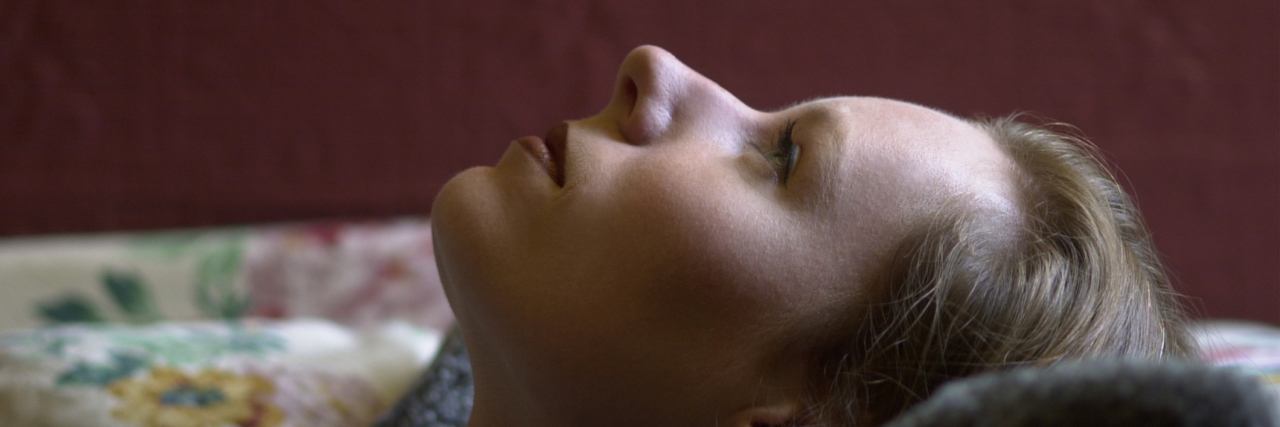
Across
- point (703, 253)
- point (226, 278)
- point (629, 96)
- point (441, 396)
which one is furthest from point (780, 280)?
point (226, 278)

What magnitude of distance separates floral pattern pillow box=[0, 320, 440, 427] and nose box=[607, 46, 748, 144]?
35 centimetres

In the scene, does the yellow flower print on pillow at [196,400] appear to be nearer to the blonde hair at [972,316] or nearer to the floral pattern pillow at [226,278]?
the floral pattern pillow at [226,278]

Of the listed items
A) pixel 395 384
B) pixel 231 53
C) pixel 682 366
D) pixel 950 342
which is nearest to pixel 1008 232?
pixel 950 342

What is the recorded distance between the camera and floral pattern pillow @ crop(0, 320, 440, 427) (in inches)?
24.4

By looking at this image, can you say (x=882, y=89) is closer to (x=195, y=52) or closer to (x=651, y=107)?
(x=651, y=107)

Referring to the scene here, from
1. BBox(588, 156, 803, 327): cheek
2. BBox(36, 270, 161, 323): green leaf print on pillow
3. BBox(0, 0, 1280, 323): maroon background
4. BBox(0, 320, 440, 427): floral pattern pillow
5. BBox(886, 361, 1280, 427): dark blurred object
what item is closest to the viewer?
BBox(886, 361, 1280, 427): dark blurred object

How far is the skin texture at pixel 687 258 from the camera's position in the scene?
441 millimetres

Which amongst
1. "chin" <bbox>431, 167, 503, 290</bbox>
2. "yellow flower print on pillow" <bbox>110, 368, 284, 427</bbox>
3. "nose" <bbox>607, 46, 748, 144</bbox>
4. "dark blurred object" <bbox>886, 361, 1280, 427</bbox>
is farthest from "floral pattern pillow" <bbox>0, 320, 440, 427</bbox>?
"dark blurred object" <bbox>886, 361, 1280, 427</bbox>

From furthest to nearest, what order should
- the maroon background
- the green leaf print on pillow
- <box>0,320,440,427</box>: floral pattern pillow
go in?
1. the maroon background
2. the green leaf print on pillow
3. <box>0,320,440,427</box>: floral pattern pillow

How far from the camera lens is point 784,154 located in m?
0.49

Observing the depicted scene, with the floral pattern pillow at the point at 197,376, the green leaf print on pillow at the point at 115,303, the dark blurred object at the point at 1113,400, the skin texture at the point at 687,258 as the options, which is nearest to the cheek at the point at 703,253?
the skin texture at the point at 687,258

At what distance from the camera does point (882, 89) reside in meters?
1.10

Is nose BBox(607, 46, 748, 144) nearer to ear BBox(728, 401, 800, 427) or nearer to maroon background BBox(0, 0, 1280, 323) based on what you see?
ear BBox(728, 401, 800, 427)

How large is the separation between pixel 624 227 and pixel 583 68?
2.12 ft
